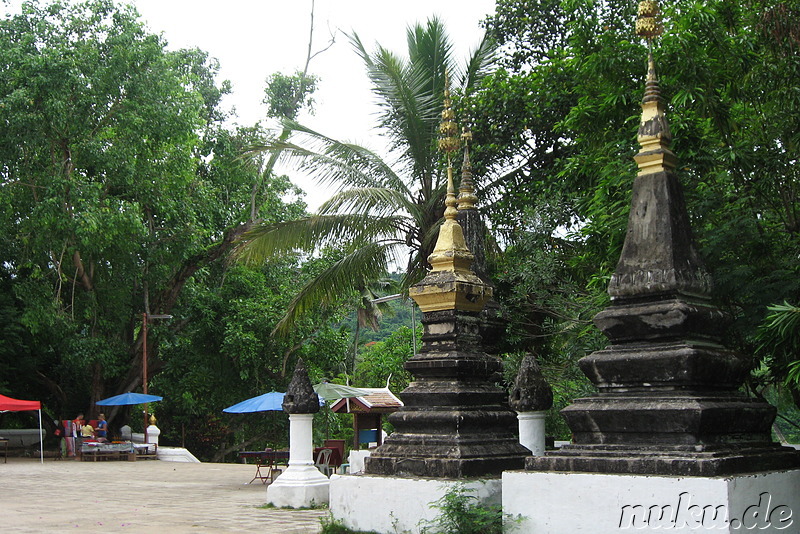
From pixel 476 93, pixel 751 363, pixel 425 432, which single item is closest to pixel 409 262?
pixel 476 93

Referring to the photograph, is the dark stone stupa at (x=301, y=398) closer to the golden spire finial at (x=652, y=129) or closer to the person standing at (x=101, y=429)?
the golden spire finial at (x=652, y=129)

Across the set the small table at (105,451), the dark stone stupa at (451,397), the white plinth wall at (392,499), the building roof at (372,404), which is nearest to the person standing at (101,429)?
the small table at (105,451)

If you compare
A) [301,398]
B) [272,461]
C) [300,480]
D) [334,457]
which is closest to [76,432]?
[272,461]

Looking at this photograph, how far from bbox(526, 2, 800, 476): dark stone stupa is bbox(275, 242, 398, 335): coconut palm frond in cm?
786

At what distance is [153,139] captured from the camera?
1975cm

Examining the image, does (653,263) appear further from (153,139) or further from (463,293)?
(153,139)

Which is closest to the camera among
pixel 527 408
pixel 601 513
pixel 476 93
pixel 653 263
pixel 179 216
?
pixel 601 513

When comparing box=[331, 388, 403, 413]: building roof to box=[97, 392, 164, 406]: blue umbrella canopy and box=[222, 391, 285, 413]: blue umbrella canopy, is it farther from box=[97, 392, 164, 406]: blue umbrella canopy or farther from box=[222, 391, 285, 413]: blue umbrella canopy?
box=[97, 392, 164, 406]: blue umbrella canopy

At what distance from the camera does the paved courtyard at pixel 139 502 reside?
8.01 meters

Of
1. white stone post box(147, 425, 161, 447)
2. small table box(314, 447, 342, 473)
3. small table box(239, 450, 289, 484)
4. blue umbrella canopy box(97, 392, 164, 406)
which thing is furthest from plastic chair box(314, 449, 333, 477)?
white stone post box(147, 425, 161, 447)

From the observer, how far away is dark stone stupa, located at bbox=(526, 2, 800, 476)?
16.6ft

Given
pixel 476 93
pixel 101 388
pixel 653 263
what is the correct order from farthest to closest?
pixel 101 388 < pixel 476 93 < pixel 653 263

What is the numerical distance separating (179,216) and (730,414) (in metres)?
17.7
